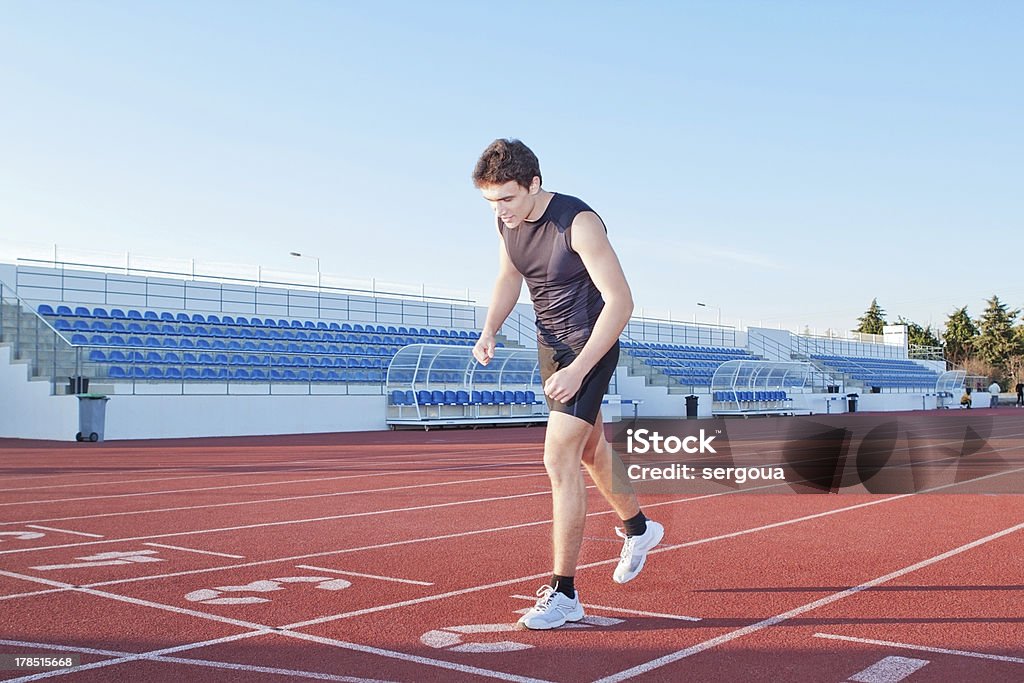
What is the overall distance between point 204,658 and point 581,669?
127 centimetres

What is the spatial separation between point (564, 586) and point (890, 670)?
1192 mm

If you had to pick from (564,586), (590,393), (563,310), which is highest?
(563,310)

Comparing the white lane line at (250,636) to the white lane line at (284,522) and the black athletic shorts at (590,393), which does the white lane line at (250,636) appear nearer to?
the black athletic shorts at (590,393)

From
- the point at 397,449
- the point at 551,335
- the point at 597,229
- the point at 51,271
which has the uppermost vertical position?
the point at 51,271

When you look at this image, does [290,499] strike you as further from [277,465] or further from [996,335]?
[996,335]

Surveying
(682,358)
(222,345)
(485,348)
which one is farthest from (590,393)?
(682,358)

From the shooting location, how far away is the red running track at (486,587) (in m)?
3.32

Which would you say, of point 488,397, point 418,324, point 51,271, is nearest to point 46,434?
point 51,271

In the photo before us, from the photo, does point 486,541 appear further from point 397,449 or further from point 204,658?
point 397,449

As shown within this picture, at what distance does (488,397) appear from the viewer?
27609 mm

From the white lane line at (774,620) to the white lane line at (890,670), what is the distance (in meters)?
0.54

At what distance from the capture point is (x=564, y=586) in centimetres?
382

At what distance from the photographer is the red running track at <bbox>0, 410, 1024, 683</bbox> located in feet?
10.9

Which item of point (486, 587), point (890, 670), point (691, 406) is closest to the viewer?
point (890, 670)
